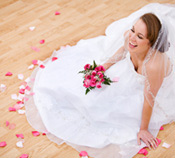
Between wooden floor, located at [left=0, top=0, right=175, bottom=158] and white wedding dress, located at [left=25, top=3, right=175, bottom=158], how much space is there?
0.09 meters

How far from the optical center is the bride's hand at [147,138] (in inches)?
89.7

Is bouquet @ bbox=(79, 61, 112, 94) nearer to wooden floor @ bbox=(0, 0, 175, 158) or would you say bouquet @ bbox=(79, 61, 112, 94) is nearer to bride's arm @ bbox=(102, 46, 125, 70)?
bride's arm @ bbox=(102, 46, 125, 70)

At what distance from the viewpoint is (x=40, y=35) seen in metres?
3.32

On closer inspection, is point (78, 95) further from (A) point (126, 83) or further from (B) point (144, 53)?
(B) point (144, 53)

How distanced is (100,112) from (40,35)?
133 cm

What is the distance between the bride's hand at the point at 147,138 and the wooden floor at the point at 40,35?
0.15ft

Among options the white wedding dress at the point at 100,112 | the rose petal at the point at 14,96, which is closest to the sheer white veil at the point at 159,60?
the white wedding dress at the point at 100,112

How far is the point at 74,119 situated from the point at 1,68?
3.26 ft

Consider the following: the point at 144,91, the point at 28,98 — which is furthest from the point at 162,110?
the point at 28,98

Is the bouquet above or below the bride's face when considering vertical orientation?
below

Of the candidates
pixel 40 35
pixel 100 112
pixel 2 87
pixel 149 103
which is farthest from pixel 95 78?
pixel 40 35

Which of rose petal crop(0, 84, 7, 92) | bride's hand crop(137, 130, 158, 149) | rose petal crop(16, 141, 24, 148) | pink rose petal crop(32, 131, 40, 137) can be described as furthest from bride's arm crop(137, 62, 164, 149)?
rose petal crop(0, 84, 7, 92)

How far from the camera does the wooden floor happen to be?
2336mm

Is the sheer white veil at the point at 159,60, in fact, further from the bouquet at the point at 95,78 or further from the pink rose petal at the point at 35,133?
the pink rose petal at the point at 35,133
